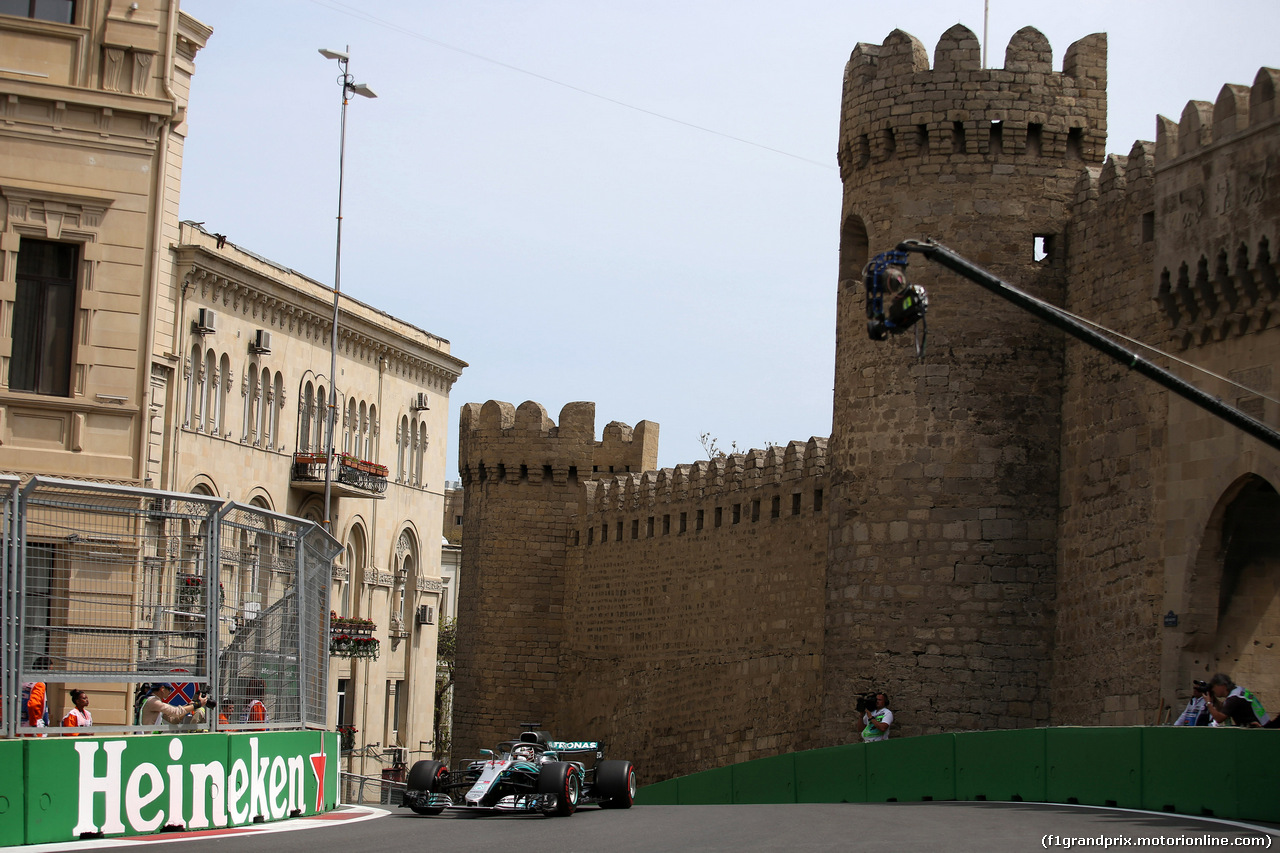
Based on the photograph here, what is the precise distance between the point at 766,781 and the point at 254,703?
9178mm

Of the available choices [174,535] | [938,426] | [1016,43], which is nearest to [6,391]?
[174,535]

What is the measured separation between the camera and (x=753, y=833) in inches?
506

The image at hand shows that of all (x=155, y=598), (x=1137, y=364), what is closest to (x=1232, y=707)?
(x=1137, y=364)

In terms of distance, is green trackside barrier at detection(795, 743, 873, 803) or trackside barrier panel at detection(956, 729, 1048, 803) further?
green trackside barrier at detection(795, 743, 873, 803)

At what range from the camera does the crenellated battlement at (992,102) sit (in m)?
21.5

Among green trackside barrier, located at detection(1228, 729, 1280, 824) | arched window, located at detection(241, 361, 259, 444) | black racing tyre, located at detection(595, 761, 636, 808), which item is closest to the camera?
green trackside barrier, located at detection(1228, 729, 1280, 824)

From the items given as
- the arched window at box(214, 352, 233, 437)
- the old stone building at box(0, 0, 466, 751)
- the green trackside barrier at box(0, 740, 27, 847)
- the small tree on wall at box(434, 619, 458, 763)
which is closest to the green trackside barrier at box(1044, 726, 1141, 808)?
the old stone building at box(0, 0, 466, 751)

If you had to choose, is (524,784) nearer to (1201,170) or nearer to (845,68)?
(1201,170)

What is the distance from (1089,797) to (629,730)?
55.3 ft

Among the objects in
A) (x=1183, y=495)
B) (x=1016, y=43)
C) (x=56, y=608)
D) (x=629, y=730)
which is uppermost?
(x=1016, y=43)

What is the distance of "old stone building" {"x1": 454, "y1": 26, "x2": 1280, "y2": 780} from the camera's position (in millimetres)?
18266

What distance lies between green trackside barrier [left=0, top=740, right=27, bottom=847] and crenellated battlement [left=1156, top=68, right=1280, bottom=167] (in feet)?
41.2

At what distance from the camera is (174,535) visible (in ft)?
40.8

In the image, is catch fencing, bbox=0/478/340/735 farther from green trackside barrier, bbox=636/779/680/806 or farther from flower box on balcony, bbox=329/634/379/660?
flower box on balcony, bbox=329/634/379/660
